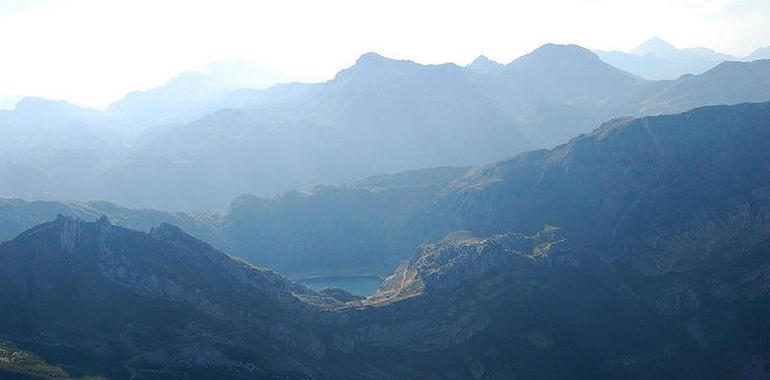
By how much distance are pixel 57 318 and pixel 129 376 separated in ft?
113

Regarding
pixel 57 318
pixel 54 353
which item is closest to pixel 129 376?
pixel 54 353

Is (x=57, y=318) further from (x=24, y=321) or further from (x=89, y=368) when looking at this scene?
(x=89, y=368)

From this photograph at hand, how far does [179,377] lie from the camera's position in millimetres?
184750

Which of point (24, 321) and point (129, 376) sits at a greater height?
point (24, 321)

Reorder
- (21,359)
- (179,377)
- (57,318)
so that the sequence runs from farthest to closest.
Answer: (57,318) < (179,377) < (21,359)

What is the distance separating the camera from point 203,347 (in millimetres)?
199000

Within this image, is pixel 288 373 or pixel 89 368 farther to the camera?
pixel 288 373

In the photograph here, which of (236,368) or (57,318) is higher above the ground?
(57,318)

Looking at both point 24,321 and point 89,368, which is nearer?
point 89,368

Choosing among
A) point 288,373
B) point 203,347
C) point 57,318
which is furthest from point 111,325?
point 288,373

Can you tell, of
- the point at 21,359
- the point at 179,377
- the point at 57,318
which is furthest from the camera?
the point at 57,318

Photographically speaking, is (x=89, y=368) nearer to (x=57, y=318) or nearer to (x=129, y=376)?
(x=129, y=376)

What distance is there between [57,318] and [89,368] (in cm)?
2692

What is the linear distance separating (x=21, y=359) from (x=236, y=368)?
53.2 m
